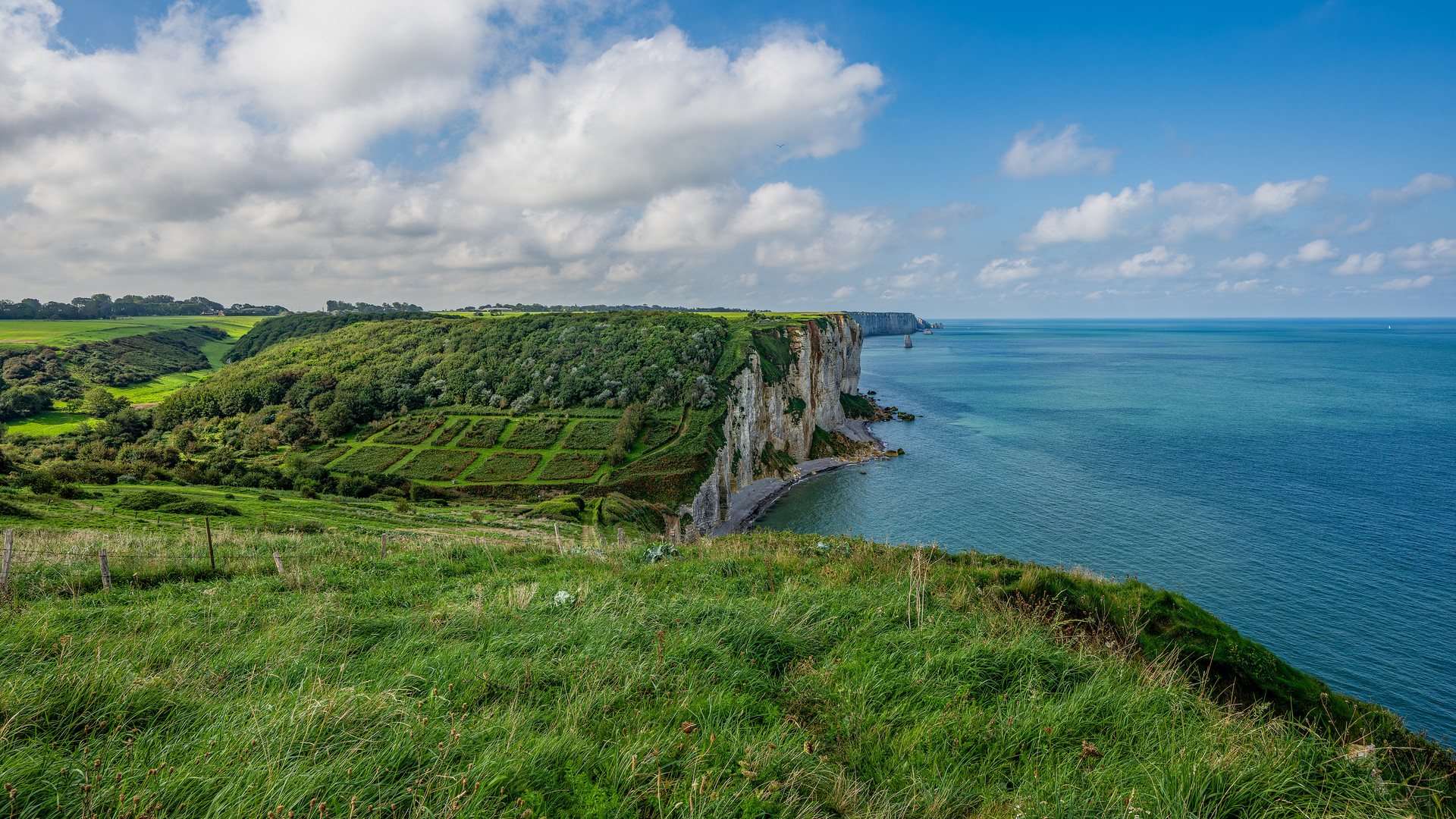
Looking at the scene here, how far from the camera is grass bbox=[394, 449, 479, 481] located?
187 feet

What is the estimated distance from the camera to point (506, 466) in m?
57.8

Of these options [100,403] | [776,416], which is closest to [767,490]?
[776,416]

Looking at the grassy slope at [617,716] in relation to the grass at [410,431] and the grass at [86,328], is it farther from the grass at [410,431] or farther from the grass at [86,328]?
the grass at [86,328]

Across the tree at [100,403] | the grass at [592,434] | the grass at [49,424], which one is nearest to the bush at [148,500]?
the grass at [592,434]

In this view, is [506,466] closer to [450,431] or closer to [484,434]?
[484,434]

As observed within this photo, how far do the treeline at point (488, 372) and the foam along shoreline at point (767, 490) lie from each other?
1178 cm

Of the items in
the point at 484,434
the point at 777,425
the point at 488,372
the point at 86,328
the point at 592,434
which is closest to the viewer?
the point at 592,434

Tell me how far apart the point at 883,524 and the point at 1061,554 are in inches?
524

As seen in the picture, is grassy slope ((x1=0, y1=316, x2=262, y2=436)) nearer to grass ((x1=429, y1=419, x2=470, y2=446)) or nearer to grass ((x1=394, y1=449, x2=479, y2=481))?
grass ((x1=429, y1=419, x2=470, y2=446))

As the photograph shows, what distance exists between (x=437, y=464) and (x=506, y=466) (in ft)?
27.6

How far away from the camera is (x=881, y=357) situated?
19725 centimetres

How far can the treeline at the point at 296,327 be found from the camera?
126 m

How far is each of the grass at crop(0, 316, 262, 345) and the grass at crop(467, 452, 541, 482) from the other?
96.1 meters

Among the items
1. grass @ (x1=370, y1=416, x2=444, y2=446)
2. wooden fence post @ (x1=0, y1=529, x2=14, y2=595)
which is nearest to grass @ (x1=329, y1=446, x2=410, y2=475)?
grass @ (x1=370, y1=416, x2=444, y2=446)
